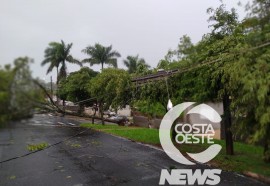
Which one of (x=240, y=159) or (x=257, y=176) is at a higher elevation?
(x=240, y=159)

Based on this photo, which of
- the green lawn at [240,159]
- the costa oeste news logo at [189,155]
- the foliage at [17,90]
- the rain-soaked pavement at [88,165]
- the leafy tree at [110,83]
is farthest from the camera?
the leafy tree at [110,83]

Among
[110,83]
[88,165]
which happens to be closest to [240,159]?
[88,165]

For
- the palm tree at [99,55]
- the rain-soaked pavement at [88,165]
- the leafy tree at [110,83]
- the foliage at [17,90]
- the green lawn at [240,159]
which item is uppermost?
the palm tree at [99,55]

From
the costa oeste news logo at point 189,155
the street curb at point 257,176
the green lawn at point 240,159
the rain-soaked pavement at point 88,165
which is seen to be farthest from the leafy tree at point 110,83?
the street curb at point 257,176

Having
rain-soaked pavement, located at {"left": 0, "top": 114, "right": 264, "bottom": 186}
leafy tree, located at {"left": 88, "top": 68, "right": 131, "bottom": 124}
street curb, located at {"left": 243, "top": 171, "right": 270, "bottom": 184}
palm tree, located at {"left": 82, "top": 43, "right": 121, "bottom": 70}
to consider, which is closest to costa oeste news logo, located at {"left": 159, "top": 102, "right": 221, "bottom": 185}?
rain-soaked pavement, located at {"left": 0, "top": 114, "right": 264, "bottom": 186}

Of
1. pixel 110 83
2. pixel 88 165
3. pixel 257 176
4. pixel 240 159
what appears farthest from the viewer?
pixel 110 83

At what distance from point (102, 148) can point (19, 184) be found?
23.4 feet

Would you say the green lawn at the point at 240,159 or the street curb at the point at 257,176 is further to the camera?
the green lawn at the point at 240,159

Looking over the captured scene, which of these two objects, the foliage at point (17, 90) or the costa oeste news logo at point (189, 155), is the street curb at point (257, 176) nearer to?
the costa oeste news logo at point (189, 155)

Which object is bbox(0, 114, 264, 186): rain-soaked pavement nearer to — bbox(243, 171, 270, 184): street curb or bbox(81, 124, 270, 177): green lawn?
bbox(243, 171, 270, 184): street curb

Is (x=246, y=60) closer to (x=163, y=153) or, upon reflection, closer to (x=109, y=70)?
(x=163, y=153)

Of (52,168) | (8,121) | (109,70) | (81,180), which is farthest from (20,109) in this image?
(109,70)

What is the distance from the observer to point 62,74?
152 ft

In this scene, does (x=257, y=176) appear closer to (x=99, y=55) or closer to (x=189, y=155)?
(x=189, y=155)
